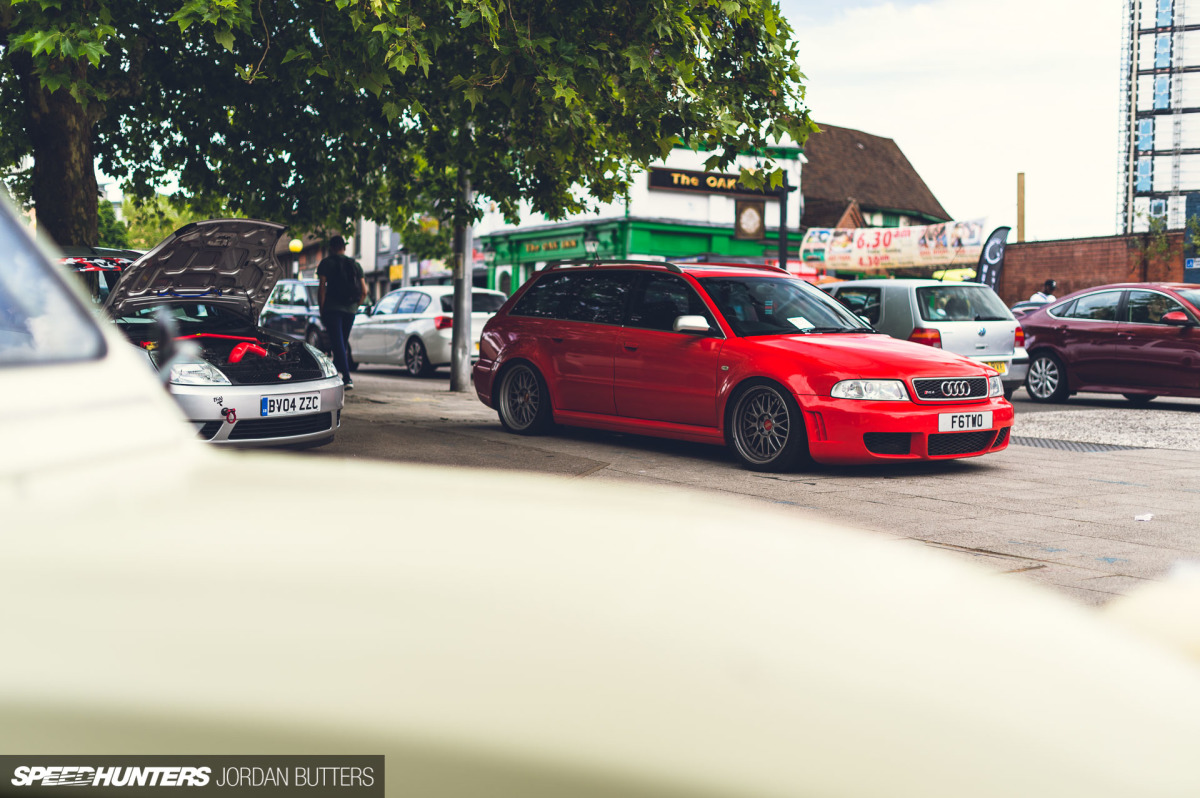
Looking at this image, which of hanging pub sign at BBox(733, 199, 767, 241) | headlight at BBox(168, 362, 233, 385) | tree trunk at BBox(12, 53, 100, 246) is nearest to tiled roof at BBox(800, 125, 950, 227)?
hanging pub sign at BBox(733, 199, 767, 241)

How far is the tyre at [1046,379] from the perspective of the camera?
48.5 ft

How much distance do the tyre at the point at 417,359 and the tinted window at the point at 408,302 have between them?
59 cm

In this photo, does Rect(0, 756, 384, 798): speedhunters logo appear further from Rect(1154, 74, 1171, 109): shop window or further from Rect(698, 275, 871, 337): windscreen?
Rect(1154, 74, 1171, 109): shop window

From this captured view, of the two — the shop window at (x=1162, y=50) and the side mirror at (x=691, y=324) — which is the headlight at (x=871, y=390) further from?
the shop window at (x=1162, y=50)

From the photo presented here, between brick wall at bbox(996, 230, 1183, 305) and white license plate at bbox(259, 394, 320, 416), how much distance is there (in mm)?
32485

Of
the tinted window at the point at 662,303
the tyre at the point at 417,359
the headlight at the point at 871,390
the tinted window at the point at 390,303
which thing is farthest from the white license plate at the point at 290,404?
the tinted window at the point at 390,303

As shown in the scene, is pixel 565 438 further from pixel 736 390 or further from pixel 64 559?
pixel 64 559

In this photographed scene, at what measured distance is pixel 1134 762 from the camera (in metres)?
0.82

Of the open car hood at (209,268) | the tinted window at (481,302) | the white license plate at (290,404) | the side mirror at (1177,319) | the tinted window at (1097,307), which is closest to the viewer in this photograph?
the white license plate at (290,404)

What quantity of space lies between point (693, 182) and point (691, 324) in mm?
29268

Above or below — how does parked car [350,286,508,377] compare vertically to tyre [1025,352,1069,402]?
above

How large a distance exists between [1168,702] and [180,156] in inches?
603

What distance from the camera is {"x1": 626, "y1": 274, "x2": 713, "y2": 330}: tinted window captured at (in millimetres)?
9086

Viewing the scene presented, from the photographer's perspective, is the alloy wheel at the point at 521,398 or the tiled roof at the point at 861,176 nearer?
the alloy wheel at the point at 521,398
